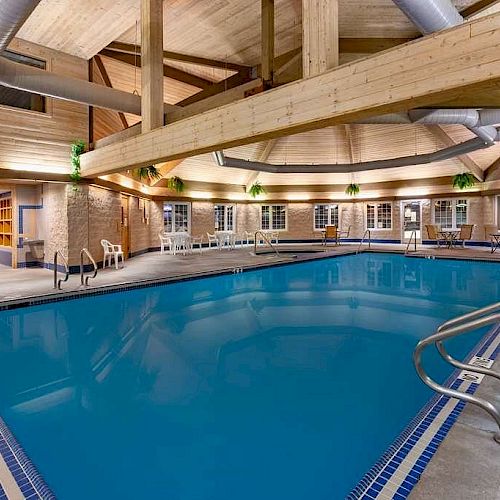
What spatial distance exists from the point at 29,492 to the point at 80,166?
7974mm

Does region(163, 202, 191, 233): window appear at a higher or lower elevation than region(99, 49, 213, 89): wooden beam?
lower

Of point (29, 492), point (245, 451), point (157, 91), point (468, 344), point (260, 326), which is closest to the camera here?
point (29, 492)

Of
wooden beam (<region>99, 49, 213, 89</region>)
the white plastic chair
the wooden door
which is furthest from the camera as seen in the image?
the wooden door

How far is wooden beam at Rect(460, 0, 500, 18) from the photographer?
18.4 feet

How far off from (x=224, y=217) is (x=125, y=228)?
614 centimetres

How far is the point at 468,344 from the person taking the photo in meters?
4.58

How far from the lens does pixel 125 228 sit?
12.3m

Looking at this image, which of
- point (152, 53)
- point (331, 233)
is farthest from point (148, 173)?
point (331, 233)

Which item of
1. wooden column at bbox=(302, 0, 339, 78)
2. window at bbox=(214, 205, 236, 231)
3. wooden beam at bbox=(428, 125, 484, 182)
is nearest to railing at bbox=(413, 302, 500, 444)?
wooden column at bbox=(302, 0, 339, 78)

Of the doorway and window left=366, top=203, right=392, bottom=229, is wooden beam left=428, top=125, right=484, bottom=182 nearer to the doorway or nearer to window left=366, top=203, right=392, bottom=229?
the doorway

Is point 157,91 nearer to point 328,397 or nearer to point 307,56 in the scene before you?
point 307,56

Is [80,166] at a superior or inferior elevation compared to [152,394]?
superior

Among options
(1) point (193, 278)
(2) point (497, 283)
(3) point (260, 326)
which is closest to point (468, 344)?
(3) point (260, 326)

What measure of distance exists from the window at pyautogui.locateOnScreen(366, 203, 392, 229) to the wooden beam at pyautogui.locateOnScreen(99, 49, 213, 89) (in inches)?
420
